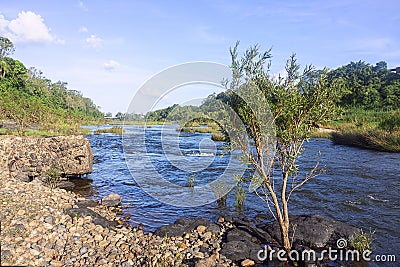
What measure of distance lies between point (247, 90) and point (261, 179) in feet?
6.84

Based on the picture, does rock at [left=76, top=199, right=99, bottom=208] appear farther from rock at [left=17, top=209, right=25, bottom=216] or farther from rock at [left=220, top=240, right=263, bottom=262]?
Result: rock at [left=220, top=240, right=263, bottom=262]

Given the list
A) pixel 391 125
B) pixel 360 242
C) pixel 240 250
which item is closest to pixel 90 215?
pixel 240 250

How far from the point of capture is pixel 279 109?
20.5 feet

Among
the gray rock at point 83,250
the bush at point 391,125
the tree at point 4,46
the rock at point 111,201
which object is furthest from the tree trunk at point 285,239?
the tree at point 4,46

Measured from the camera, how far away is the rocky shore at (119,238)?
5941mm

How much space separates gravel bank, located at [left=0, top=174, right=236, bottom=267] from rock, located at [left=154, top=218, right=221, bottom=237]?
167 mm

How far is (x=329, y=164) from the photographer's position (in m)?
18.8

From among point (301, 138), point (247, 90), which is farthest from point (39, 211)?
point (301, 138)

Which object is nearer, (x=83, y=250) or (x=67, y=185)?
(x=83, y=250)

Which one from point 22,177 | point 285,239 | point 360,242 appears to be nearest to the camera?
point 285,239

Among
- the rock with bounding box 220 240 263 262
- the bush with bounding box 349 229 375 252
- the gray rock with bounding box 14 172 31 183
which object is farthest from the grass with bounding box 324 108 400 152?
the gray rock with bounding box 14 172 31 183

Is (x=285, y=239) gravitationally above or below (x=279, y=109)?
below

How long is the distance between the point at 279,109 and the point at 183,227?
13.8ft

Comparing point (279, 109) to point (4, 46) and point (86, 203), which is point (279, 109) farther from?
point (4, 46)
